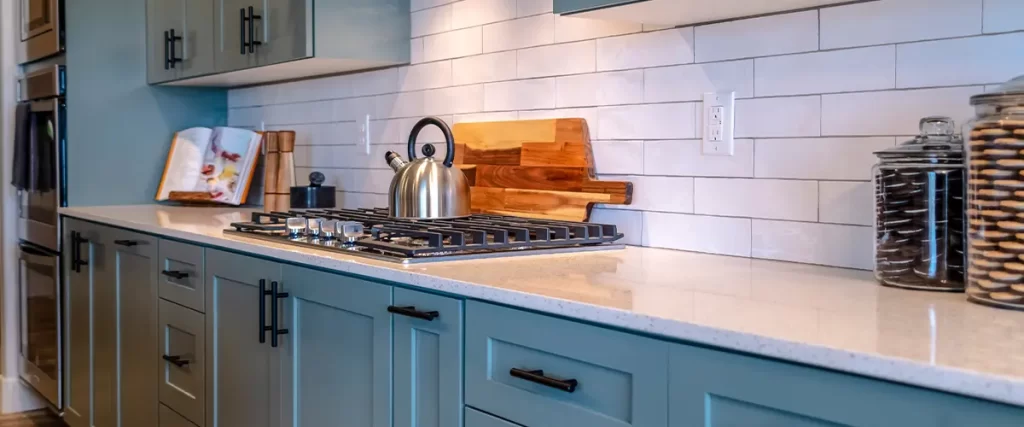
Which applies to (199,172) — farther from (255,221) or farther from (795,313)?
(795,313)

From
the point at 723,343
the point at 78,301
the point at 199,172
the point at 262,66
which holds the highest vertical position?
the point at 262,66

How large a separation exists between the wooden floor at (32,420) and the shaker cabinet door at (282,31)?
207 centimetres

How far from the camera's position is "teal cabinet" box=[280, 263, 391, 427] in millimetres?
1640

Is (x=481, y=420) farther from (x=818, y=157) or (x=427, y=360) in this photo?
(x=818, y=157)

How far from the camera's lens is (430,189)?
222 cm

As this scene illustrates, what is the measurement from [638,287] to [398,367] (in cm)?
49

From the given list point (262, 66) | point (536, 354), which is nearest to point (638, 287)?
point (536, 354)

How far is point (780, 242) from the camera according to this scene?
1.73 m

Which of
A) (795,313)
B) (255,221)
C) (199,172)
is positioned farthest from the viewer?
(199,172)

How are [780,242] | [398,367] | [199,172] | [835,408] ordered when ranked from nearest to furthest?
1. [835,408]
2. [398,367]
3. [780,242]
4. [199,172]

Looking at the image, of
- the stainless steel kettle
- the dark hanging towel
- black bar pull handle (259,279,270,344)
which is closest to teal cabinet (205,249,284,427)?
black bar pull handle (259,279,270,344)

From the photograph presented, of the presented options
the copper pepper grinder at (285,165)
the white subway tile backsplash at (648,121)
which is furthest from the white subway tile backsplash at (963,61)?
the copper pepper grinder at (285,165)

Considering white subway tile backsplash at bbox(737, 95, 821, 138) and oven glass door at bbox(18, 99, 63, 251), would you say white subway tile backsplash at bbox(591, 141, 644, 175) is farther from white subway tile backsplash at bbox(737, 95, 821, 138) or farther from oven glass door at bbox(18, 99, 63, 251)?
oven glass door at bbox(18, 99, 63, 251)

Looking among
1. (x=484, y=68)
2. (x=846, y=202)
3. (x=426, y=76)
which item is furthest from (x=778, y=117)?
(x=426, y=76)
